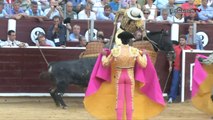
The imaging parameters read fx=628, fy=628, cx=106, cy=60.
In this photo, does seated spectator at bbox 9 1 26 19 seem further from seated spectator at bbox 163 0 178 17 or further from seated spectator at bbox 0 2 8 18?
seated spectator at bbox 163 0 178 17

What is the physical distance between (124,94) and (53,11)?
4.95 metres

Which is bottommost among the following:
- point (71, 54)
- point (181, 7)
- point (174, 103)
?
point (174, 103)

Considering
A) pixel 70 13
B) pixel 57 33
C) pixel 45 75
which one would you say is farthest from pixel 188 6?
pixel 45 75

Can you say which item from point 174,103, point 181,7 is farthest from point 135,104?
point 181,7

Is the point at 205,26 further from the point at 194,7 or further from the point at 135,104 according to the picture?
the point at 135,104

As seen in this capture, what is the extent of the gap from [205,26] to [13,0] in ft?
12.8

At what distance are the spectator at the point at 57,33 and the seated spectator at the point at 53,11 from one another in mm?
390

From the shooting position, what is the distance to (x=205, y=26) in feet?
42.0

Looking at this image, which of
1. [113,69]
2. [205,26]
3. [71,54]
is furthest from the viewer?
[205,26]

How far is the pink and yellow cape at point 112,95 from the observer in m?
7.89

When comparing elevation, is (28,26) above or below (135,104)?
above

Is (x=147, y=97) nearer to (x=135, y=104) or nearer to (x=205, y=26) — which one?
(x=135, y=104)

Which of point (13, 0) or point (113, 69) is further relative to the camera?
point (13, 0)

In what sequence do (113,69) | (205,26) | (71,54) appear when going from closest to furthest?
1. (113,69)
2. (71,54)
3. (205,26)
